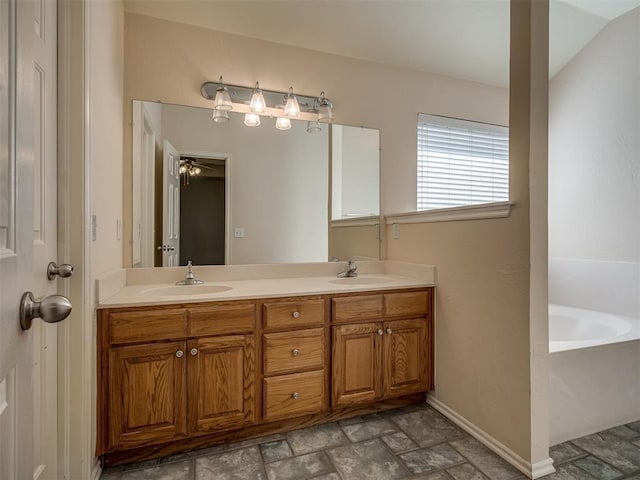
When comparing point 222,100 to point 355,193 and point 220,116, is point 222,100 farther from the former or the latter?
point 355,193

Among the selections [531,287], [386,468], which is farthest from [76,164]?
[531,287]

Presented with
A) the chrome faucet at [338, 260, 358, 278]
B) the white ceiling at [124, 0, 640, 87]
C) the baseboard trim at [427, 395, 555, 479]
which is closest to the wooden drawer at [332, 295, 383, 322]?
the chrome faucet at [338, 260, 358, 278]

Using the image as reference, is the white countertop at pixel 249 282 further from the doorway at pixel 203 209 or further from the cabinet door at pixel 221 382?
the cabinet door at pixel 221 382


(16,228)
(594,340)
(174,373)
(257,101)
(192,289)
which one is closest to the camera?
(16,228)

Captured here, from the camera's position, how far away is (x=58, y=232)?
4.36ft

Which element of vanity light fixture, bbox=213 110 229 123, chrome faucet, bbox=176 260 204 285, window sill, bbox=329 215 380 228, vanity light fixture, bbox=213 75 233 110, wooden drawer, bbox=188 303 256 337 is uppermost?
vanity light fixture, bbox=213 75 233 110

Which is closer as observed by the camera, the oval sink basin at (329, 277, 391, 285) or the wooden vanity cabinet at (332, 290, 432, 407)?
the wooden vanity cabinet at (332, 290, 432, 407)

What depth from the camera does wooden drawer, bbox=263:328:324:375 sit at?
1844mm

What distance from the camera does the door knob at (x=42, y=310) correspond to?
0.58m

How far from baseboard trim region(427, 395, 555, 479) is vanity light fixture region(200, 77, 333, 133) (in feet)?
6.70

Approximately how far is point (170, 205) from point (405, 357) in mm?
1753

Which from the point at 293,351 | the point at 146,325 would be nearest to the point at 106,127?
the point at 146,325

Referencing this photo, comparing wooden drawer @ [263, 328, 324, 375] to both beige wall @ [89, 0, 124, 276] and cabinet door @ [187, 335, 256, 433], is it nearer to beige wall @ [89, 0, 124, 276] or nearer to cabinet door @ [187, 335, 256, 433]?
cabinet door @ [187, 335, 256, 433]

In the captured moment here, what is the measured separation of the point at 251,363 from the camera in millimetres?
1804
